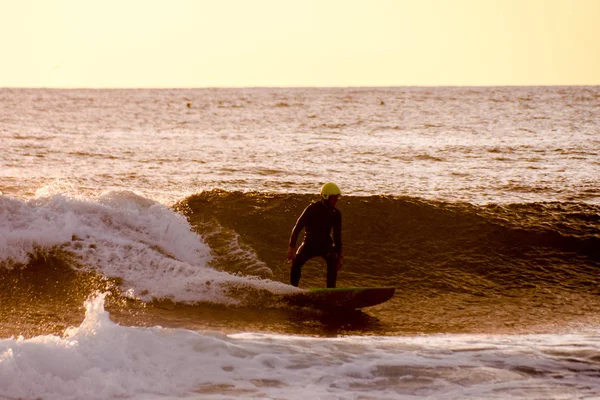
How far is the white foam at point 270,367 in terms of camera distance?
24.3ft

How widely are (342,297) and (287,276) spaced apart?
2823mm

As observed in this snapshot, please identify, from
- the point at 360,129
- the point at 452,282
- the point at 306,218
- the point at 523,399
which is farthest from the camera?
the point at 360,129

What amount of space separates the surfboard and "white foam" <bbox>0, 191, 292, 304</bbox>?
18.0 inches

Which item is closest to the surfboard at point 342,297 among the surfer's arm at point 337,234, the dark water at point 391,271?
the dark water at point 391,271

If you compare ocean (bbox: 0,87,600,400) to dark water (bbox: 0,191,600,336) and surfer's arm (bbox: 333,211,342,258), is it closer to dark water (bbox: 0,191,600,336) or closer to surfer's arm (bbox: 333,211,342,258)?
dark water (bbox: 0,191,600,336)

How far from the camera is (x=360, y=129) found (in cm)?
4250

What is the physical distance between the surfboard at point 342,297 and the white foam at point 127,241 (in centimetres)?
46

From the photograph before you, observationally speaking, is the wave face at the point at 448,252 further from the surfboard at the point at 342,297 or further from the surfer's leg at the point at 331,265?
the surfer's leg at the point at 331,265

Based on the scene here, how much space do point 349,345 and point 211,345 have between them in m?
1.75

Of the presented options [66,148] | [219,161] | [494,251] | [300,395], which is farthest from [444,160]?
[300,395]

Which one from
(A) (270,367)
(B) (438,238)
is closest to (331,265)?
(A) (270,367)

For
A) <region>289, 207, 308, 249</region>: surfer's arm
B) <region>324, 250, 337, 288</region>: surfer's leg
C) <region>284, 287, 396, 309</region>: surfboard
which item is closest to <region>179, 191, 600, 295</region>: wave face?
<region>284, 287, 396, 309</region>: surfboard

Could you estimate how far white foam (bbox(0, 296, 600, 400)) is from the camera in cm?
741

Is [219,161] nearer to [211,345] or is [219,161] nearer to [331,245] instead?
[331,245]
